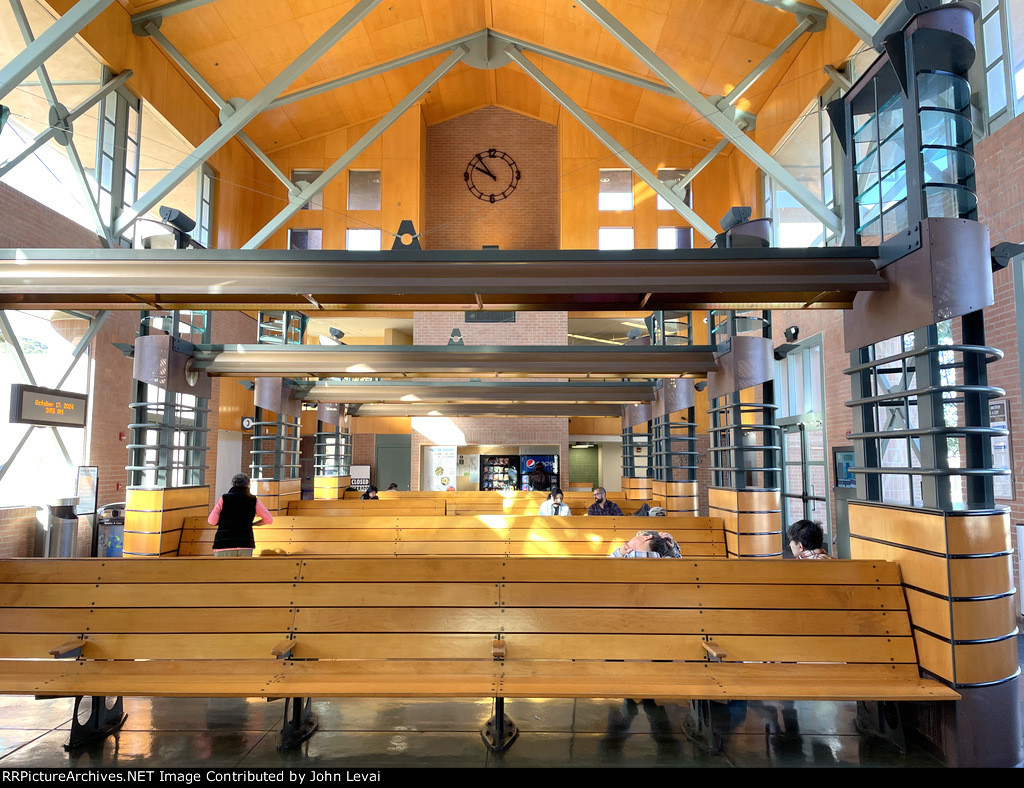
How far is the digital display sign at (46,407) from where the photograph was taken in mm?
9375

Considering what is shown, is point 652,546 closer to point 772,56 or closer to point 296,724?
point 296,724

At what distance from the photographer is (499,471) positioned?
1888 centimetres

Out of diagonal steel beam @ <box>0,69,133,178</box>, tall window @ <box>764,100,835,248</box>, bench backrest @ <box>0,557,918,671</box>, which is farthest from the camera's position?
tall window @ <box>764,100,835,248</box>

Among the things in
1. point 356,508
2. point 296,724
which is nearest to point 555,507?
point 356,508

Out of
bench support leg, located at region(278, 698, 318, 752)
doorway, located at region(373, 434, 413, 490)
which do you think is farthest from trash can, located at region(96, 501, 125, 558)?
doorway, located at region(373, 434, 413, 490)

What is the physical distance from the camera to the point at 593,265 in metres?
4.32

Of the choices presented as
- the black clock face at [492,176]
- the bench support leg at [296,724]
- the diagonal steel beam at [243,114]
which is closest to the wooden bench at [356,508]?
the diagonal steel beam at [243,114]

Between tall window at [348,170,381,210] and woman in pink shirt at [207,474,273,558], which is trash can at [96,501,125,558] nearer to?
woman in pink shirt at [207,474,273,558]

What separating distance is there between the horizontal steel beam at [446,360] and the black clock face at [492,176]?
1377 cm

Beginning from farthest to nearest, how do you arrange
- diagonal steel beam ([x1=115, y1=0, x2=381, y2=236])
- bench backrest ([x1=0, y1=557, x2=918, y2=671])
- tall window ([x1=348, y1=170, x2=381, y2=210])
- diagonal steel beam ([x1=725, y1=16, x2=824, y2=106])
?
tall window ([x1=348, y1=170, x2=381, y2=210]), diagonal steel beam ([x1=725, y1=16, x2=824, y2=106]), diagonal steel beam ([x1=115, y1=0, x2=381, y2=236]), bench backrest ([x1=0, y1=557, x2=918, y2=671])

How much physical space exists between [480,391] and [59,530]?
22.0 ft

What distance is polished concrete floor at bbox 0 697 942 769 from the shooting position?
3.48 m

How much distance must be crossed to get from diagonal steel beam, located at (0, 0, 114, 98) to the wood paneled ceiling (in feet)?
10.3
